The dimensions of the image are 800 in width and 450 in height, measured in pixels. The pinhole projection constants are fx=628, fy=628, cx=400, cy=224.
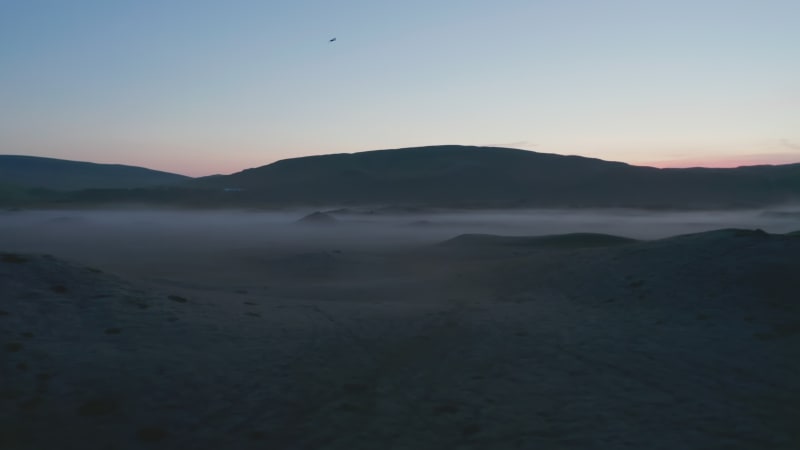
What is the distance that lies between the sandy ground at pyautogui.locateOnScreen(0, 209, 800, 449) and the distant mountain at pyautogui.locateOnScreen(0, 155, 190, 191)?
15401 cm

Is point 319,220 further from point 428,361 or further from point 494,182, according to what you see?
point 494,182

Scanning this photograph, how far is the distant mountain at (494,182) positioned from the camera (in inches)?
3383

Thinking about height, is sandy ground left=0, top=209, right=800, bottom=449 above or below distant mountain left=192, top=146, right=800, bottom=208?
below

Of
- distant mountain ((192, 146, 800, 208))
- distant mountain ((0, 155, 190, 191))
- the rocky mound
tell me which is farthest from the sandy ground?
distant mountain ((0, 155, 190, 191))

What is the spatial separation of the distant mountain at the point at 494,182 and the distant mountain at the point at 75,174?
171 ft

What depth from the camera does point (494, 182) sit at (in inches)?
4023

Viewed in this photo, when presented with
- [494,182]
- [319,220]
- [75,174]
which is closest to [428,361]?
[319,220]

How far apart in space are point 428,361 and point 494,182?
95.5 m

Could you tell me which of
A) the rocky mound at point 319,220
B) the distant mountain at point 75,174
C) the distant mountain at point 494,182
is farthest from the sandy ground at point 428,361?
the distant mountain at point 75,174

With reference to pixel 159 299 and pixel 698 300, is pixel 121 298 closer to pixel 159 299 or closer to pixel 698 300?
pixel 159 299

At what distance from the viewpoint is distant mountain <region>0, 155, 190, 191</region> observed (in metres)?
156

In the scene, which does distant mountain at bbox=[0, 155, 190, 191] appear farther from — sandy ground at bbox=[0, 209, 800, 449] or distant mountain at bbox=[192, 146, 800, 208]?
sandy ground at bbox=[0, 209, 800, 449]

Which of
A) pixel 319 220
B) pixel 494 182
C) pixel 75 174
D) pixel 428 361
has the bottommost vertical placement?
pixel 428 361

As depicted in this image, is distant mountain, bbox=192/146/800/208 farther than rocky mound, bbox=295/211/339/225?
Yes
